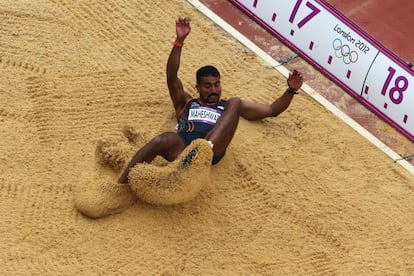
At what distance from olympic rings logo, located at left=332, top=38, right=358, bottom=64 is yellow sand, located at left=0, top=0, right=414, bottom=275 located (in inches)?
22.5

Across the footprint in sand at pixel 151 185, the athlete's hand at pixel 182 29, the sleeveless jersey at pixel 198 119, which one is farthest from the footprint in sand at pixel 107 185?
the athlete's hand at pixel 182 29

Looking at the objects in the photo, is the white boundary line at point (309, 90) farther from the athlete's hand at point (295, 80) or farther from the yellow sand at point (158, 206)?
the athlete's hand at point (295, 80)

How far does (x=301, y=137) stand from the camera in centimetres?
796

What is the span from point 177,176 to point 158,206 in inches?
20.0

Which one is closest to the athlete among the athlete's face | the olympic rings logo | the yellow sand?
the athlete's face

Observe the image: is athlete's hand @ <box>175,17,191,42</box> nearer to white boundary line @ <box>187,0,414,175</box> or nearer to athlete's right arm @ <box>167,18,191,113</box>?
athlete's right arm @ <box>167,18,191,113</box>

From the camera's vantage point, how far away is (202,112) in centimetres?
738

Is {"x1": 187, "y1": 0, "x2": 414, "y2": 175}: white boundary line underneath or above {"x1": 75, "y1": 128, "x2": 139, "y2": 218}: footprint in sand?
above

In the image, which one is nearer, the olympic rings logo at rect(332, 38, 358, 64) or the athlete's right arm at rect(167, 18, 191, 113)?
the athlete's right arm at rect(167, 18, 191, 113)

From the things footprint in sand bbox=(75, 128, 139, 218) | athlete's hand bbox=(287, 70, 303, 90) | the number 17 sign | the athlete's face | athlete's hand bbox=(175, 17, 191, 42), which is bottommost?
footprint in sand bbox=(75, 128, 139, 218)

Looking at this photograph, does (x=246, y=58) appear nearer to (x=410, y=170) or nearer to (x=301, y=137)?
(x=301, y=137)

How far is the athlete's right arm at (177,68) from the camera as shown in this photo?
743cm

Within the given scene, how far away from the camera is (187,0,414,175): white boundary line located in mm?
7992

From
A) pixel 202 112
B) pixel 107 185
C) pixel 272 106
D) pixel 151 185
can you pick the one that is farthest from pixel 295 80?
pixel 107 185
